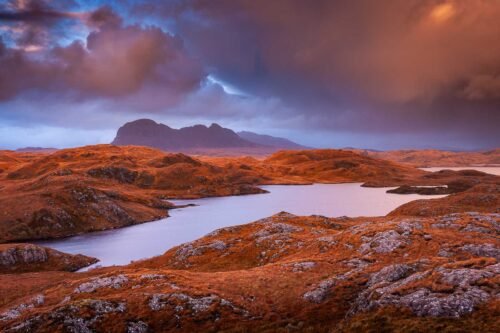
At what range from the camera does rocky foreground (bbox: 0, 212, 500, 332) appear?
2534 cm

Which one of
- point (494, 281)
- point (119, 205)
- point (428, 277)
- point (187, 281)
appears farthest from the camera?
point (119, 205)

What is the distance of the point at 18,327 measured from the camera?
106ft

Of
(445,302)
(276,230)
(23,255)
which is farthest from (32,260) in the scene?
(445,302)

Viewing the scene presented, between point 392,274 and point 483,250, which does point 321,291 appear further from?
point 483,250

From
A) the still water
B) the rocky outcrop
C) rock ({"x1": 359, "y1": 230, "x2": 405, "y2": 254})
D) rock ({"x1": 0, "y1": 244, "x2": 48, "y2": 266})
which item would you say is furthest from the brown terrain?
the still water

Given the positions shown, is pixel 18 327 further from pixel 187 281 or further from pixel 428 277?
pixel 428 277

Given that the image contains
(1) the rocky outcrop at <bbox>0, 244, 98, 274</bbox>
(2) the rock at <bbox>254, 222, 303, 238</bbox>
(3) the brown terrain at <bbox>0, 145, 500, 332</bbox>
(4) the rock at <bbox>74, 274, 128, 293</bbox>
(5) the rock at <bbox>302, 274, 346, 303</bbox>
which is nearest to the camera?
(3) the brown terrain at <bbox>0, 145, 500, 332</bbox>

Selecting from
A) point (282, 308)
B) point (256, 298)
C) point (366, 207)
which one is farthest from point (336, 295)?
point (366, 207)

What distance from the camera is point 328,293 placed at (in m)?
34.4

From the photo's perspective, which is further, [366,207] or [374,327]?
[366,207]

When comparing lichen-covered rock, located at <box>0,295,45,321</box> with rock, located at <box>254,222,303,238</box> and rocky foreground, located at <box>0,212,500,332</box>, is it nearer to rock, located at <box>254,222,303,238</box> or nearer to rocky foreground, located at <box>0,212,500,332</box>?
rocky foreground, located at <box>0,212,500,332</box>

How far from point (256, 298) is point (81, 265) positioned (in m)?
62.6

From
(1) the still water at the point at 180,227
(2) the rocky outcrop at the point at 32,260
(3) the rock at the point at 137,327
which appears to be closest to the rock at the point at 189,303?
(3) the rock at the point at 137,327

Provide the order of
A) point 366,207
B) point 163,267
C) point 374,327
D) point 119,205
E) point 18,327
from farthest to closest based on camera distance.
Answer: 1. point 366,207
2. point 119,205
3. point 163,267
4. point 18,327
5. point 374,327
